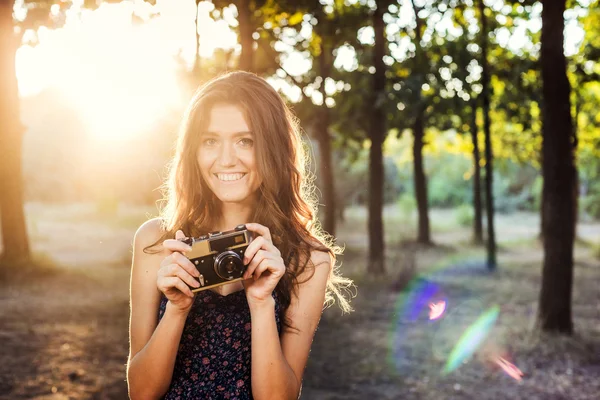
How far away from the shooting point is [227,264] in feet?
7.73

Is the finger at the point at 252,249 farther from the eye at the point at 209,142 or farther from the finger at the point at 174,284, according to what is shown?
the eye at the point at 209,142

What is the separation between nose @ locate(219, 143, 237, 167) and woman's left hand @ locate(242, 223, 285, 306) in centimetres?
35

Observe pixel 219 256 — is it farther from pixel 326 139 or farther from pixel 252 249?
pixel 326 139

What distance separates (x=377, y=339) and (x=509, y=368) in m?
2.47

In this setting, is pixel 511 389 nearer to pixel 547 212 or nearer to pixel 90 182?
pixel 547 212

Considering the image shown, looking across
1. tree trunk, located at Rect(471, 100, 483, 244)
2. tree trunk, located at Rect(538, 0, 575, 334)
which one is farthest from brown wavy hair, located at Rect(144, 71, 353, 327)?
tree trunk, located at Rect(471, 100, 483, 244)

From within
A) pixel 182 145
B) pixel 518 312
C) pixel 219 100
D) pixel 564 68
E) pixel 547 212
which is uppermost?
pixel 564 68

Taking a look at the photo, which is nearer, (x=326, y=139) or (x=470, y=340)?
(x=470, y=340)

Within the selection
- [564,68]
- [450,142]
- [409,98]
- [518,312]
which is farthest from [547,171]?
[450,142]

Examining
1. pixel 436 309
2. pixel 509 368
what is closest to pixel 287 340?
pixel 509 368

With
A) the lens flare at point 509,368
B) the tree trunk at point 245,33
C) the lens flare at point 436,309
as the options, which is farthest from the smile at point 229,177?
the lens flare at point 436,309

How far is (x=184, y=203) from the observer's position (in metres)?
2.91

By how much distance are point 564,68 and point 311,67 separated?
11.2 meters

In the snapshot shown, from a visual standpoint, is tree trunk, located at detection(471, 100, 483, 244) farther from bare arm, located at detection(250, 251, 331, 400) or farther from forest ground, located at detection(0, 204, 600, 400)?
bare arm, located at detection(250, 251, 331, 400)
